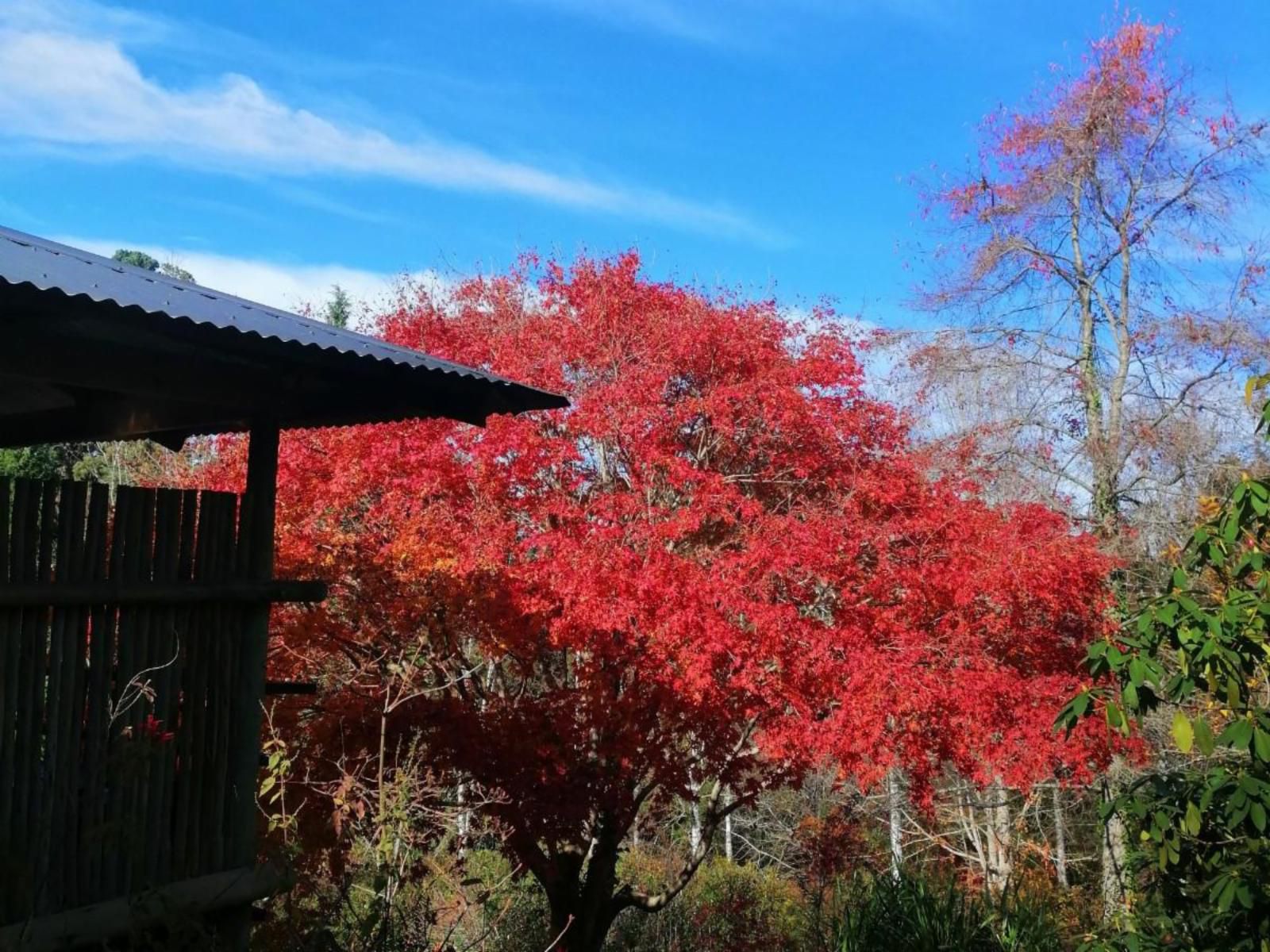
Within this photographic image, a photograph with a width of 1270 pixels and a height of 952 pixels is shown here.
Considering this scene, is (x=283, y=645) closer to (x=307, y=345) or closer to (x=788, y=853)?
(x=307, y=345)

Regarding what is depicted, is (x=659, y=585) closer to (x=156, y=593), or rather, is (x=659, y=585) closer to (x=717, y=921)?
(x=156, y=593)

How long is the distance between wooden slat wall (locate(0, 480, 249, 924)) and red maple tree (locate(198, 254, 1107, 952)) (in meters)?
2.56

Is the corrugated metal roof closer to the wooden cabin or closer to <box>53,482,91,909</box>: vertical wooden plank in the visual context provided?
the wooden cabin

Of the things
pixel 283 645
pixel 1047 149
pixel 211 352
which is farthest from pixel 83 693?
pixel 1047 149

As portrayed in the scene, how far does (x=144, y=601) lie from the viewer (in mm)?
3662

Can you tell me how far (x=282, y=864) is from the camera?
3637 mm

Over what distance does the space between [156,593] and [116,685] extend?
32 cm

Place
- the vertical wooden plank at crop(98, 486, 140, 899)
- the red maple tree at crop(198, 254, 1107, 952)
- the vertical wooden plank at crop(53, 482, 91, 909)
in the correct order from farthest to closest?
the red maple tree at crop(198, 254, 1107, 952), the vertical wooden plank at crop(98, 486, 140, 899), the vertical wooden plank at crop(53, 482, 91, 909)

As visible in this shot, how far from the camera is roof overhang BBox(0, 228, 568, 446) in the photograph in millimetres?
2957

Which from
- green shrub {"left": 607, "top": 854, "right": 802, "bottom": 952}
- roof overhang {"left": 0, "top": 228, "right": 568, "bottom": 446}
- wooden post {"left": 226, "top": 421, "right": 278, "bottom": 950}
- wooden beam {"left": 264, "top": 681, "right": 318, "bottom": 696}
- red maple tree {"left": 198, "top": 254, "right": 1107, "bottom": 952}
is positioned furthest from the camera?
green shrub {"left": 607, "top": 854, "right": 802, "bottom": 952}

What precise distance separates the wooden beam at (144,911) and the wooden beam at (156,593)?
0.92 meters

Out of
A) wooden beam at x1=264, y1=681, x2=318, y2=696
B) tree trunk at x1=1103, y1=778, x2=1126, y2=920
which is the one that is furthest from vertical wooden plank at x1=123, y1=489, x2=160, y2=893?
tree trunk at x1=1103, y1=778, x2=1126, y2=920

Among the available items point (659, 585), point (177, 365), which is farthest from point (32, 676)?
point (659, 585)

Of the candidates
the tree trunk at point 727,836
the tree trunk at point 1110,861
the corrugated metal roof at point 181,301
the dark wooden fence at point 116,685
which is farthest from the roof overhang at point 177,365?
the tree trunk at point 727,836
